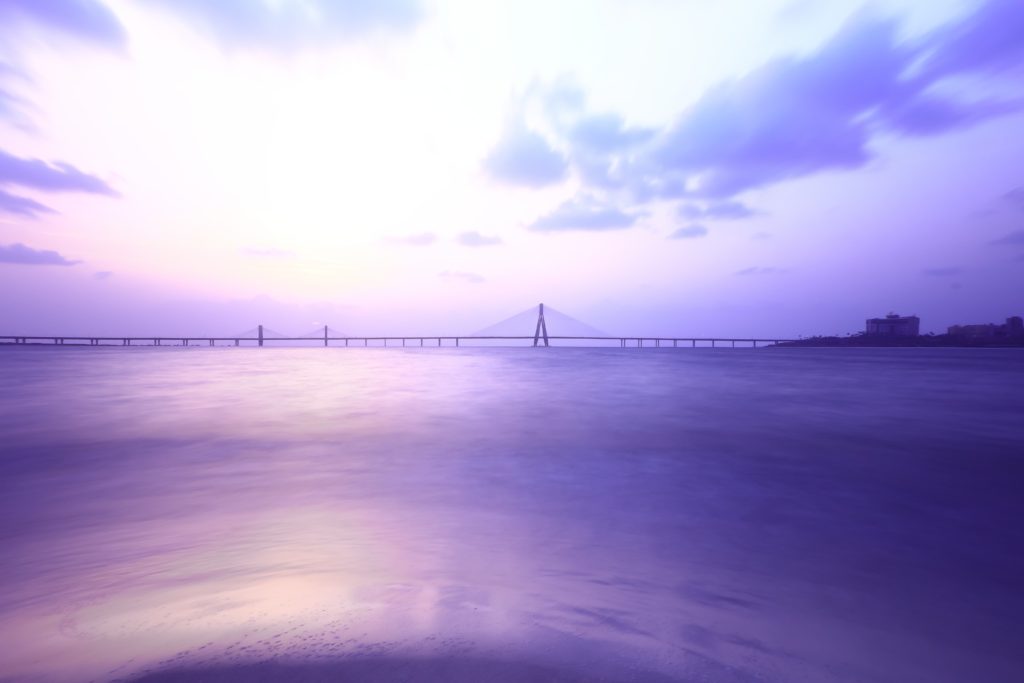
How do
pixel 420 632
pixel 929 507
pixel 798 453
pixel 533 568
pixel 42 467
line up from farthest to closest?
1. pixel 798 453
2. pixel 42 467
3. pixel 929 507
4. pixel 533 568
5. pixel 420 632

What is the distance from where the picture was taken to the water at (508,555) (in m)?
2.10

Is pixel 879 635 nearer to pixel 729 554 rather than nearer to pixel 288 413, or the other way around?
pixel 729 554

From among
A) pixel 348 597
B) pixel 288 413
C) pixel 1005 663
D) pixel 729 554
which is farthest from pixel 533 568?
pixel 288 413

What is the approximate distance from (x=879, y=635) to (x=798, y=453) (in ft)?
17.7

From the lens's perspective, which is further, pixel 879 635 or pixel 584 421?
pixel 584 421

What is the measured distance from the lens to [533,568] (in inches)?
124

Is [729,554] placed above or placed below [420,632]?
below

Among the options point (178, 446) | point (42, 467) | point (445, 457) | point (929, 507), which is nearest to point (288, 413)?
point (178, 446)

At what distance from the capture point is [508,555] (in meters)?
3.40

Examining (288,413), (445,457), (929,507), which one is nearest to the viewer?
(929,507)

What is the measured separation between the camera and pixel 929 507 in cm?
491

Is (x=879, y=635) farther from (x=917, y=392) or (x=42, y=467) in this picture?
(x=917, y=392)

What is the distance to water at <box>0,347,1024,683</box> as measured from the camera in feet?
6.89

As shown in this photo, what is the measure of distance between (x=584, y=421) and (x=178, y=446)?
6.56 metres
